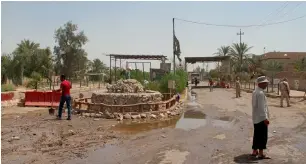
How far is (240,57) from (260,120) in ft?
182

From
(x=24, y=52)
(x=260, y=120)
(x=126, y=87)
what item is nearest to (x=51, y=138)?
(x=260, y=120)

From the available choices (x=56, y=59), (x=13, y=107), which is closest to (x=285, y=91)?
(x=13, y=107)

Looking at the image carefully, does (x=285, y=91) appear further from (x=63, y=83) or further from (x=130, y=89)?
(x=63, y=83)

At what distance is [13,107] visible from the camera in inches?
726

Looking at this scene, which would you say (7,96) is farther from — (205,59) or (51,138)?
(205,59)

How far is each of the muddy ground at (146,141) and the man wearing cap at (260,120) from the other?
0.29 m

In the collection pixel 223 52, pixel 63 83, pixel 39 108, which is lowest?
pixel 39 108

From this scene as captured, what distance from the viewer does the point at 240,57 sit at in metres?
60.7

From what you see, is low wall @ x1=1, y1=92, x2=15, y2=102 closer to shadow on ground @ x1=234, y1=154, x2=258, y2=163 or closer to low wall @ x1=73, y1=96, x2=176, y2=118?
low wall @ x1=73, y1=96, x2=176, y2=118

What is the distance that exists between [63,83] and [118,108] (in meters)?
2.51

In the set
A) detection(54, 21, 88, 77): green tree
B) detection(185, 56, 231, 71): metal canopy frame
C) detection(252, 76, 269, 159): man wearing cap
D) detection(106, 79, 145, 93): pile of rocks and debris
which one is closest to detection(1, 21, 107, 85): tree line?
detection(54, 21, 88, 77): green tree

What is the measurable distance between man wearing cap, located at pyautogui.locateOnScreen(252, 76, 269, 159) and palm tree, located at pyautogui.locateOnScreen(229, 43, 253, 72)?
178 feet

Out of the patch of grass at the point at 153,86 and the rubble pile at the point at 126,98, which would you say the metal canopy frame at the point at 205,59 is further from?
the rubble pile at the point at 126,98

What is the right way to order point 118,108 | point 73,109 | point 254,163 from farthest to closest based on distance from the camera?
point 73,109
point 118,108
point 254,163
